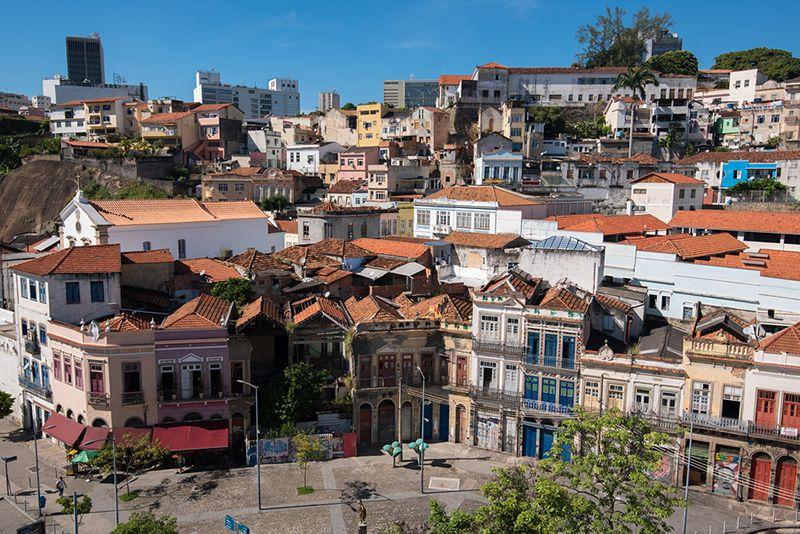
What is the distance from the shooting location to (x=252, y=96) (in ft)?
551

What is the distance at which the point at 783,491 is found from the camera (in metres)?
29.6

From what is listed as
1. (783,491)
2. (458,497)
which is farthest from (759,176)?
(458,497)

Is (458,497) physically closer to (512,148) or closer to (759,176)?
(759,176)

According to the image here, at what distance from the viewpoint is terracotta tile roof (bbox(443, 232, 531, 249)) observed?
46344mm

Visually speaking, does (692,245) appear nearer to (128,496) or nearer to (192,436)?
(192,436)

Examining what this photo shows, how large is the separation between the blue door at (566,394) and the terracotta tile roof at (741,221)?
74.3 feet

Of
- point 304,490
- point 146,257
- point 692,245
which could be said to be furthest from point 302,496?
point 692,245

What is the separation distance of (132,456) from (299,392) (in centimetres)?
832

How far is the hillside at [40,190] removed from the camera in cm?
8331

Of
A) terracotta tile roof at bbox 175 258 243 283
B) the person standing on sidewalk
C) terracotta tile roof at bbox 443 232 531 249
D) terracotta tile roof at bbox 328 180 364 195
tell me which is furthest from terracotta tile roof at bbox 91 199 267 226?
the person standing on sidewalk

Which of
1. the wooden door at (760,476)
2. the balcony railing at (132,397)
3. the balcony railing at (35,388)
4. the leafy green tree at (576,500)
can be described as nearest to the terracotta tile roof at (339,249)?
the balcony railing at (132,397)

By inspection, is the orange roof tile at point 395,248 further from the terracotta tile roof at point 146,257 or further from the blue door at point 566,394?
the blue door at point 566,394

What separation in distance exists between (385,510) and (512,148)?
58.7m

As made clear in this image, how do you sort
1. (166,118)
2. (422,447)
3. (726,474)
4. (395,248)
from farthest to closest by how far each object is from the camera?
(166,118), (395,248), (422,447), (726,474)
